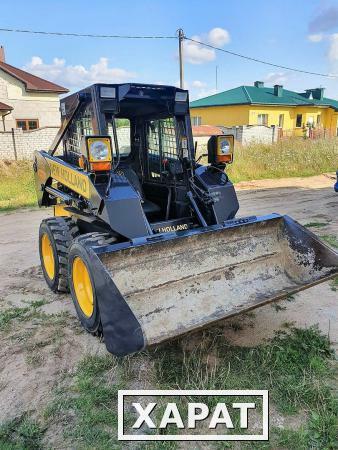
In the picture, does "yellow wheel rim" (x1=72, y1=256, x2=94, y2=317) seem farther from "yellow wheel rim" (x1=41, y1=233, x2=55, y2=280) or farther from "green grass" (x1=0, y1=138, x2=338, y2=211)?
"green grass" (x1=0, y1=138, x2=338, y2=211)

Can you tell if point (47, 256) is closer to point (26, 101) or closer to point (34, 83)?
point (26, 101)

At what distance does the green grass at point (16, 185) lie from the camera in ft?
35.5

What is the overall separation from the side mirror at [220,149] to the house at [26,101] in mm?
18032

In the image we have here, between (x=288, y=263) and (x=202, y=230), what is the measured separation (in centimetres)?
96

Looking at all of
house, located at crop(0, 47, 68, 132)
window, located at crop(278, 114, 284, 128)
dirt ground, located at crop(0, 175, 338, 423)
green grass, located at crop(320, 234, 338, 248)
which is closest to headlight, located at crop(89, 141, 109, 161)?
dirt ground, located at crop(0, 175, 338, 423)

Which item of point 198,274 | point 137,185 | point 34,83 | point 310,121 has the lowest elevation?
→ point 198,274

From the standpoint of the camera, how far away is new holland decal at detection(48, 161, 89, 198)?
3845 millimetres

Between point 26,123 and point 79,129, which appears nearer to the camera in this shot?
point 79,129

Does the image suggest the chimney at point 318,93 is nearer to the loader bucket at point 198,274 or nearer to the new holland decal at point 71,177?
the new holland decal at point 71,177

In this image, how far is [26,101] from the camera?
2147cm

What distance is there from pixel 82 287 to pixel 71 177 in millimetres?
1320

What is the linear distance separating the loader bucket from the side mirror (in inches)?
40.4

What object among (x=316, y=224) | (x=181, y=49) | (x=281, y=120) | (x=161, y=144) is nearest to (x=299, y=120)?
(x=281, y=120)

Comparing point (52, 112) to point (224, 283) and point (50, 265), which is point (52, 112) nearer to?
point (50, 265)
